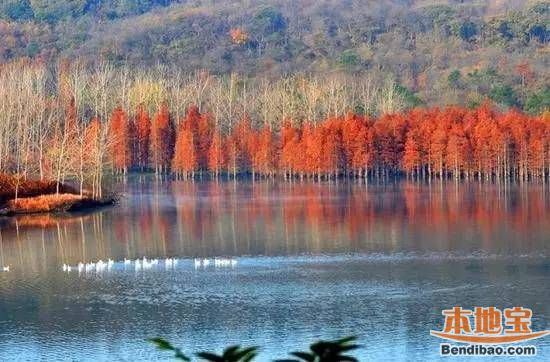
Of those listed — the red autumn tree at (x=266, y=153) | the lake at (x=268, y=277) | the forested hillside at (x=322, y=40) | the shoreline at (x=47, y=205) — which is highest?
the forested hillside at (x=322, y=40)

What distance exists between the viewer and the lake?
722 inches

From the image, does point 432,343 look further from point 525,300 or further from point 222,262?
point 222,262

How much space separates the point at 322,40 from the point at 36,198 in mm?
84815

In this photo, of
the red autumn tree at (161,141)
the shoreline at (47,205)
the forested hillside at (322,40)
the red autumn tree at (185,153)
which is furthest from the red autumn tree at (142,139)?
the shoreline at (47,205)

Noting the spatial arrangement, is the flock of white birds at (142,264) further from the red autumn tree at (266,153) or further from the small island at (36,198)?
the red autumn tree at (266,153)

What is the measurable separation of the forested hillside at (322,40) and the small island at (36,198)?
4357cm

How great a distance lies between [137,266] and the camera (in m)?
26.0

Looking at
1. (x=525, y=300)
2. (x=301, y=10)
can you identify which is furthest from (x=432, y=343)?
Answer: (x=301, y=10)

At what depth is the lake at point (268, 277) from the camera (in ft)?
60.2

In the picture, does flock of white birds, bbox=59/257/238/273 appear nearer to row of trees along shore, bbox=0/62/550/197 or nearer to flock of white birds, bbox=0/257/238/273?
flock of white birds, bbox=0/257/238/273

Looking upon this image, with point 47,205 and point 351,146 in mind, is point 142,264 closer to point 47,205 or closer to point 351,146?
point 47,205

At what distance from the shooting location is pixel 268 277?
78.8 ft

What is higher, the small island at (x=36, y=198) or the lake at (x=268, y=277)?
the small island at (x=36, y=198)

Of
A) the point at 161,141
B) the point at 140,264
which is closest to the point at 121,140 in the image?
the point at 161,141
